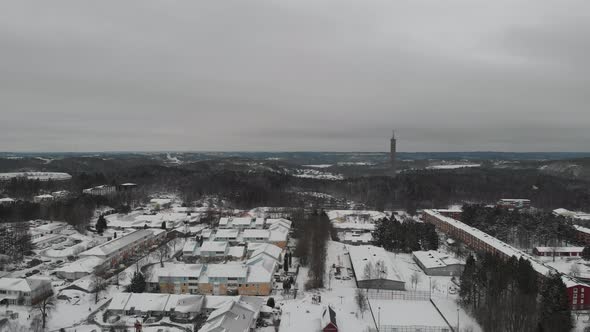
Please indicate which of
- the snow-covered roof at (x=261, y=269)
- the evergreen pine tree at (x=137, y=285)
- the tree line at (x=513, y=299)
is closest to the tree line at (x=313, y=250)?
the snow-covered roof at (x=261, y=269)

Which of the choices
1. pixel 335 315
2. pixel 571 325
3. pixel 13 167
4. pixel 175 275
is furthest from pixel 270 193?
pixel 13 167

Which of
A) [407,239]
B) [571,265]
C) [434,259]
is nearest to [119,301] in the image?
[434,259]

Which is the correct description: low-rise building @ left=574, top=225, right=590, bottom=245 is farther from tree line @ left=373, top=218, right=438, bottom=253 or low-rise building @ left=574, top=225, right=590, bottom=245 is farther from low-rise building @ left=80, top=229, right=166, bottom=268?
low-rise building @ left=80, top=229, right=166, bottom=268

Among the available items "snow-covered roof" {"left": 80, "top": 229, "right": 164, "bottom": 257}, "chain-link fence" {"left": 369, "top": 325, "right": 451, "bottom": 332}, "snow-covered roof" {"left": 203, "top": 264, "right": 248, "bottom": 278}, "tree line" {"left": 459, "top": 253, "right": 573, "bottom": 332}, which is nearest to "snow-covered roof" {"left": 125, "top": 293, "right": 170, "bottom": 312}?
"snow-covered roof" {"left": 203, "top": 264, "right": 248, "bottom": 278}

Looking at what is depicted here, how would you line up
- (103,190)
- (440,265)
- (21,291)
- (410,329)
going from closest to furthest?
(410,329), (21,291), (440,265), (103,190)

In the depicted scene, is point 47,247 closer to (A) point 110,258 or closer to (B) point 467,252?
(A) point 110,258

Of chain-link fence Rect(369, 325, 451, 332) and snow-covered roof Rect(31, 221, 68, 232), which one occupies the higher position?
snow-covered roof Rect(31, 221, 68, 232)

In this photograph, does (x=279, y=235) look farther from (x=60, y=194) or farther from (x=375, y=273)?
(x=60, y=194)
